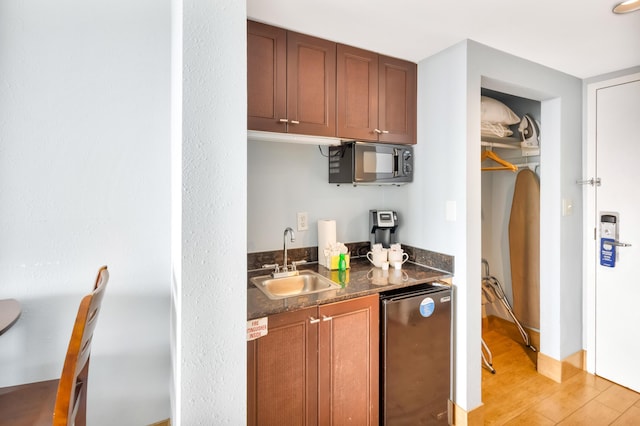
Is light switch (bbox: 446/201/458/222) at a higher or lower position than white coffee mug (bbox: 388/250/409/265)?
higher

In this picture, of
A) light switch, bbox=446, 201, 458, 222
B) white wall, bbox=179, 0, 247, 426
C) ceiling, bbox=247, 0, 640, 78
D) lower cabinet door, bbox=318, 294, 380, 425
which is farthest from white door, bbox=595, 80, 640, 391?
white wall, bbox=179, 0, 247, 426

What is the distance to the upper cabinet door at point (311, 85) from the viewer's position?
6.12 ft

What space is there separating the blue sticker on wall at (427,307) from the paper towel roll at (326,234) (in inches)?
27.6

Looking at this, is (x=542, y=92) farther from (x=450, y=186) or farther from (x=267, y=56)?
(x=267, y=56)

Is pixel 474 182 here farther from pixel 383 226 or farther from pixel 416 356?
pixel 416 356

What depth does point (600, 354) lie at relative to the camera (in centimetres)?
250

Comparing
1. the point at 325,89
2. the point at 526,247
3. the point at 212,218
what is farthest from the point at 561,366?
the point at 212,218

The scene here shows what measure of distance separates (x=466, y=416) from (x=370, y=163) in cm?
163

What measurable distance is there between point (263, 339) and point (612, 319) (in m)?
2.65

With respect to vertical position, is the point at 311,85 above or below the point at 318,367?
above

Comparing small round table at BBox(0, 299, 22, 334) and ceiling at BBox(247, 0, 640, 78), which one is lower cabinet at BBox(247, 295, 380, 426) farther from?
ceiling at BBox(247, 0, 640, 78)

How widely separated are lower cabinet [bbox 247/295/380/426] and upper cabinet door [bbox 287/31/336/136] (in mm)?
1036

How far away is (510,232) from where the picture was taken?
3.08 meters

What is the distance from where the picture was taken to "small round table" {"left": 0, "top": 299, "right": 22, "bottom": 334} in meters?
1.18
